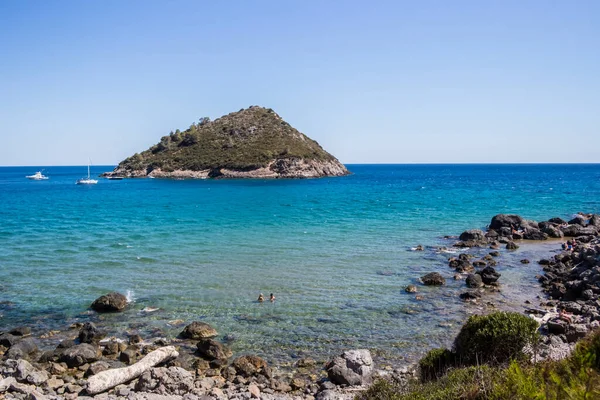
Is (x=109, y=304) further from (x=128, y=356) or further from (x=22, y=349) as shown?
(x=128, y=356)

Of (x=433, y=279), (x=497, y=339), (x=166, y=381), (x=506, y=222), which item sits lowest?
(x=166, y=381)

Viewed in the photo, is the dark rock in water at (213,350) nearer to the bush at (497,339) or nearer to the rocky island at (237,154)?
the bush at (497,339)

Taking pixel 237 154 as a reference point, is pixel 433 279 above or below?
below

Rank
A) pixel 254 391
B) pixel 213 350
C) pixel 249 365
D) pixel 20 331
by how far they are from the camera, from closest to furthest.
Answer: pixel 254 391 → pixel 249 365 → pixel 213 350 → pixel 20 331

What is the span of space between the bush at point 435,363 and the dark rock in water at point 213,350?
271 inches

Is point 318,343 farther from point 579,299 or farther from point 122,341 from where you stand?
point 579,299

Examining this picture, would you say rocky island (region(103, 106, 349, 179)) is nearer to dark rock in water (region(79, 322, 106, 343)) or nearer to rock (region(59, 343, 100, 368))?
dark rock in water (region(79, 322, 106, 343))

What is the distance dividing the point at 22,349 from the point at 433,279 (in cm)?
2009

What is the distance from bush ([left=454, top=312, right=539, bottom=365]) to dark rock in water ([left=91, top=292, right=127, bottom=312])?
15.2 meters

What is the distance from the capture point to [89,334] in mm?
16922

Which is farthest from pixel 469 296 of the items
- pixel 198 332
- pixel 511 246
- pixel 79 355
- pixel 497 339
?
pixel 79 355

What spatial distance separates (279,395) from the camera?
42.8 feet

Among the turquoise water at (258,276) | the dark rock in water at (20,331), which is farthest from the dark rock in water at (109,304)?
the dark rock in water at (20,331)

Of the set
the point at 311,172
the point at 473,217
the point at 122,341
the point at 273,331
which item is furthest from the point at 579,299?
the point at 311,172
